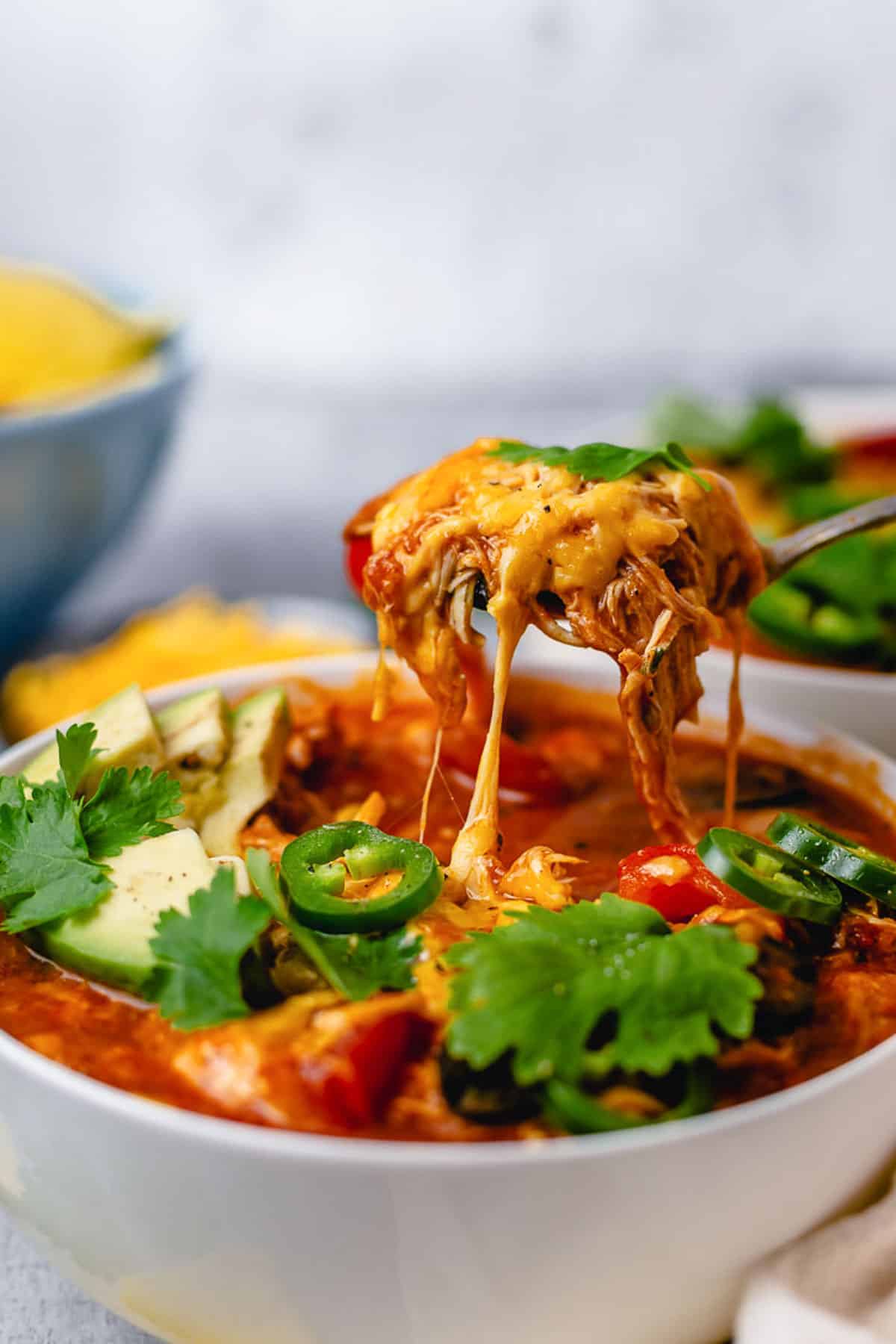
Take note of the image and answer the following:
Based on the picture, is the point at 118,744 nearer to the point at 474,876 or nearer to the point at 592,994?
the point at 474,876

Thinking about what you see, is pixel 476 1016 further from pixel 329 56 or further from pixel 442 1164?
pixel 329 56

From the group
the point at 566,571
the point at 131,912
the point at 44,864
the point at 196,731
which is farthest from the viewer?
the point at 196,731

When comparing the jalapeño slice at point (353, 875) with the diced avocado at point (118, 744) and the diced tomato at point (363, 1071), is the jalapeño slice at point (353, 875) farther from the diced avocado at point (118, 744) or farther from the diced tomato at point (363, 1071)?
the diced avocado at point (118, 744)

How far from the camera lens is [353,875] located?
209 cm

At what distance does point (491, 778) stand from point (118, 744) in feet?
1.93

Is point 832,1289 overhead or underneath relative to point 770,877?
underneath

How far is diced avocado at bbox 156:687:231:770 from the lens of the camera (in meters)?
2.46

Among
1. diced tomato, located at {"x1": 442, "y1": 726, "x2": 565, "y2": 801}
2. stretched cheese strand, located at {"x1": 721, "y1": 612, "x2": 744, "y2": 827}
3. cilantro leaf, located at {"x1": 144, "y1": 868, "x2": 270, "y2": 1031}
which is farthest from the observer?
diced tomato, located at {"x1": 442, "y1": 726, "x2": 565, "y2": 801}

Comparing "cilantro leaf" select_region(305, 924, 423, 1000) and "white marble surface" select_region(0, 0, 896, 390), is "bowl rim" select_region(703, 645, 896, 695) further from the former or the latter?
"white marble surface" select_region(0, 0, 896, 390)

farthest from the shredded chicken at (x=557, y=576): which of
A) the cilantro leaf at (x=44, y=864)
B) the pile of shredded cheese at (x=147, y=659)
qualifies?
the pile of shredded cheese at (x=147, y=659)

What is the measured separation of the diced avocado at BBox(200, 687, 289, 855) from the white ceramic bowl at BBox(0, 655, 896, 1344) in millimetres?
645

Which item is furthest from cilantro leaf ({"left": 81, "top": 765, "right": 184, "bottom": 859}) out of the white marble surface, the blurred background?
the white marble surface

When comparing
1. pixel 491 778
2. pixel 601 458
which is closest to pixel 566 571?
pixel 601 458

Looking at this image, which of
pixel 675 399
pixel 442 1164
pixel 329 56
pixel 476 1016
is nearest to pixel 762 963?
pixel 476 1016
